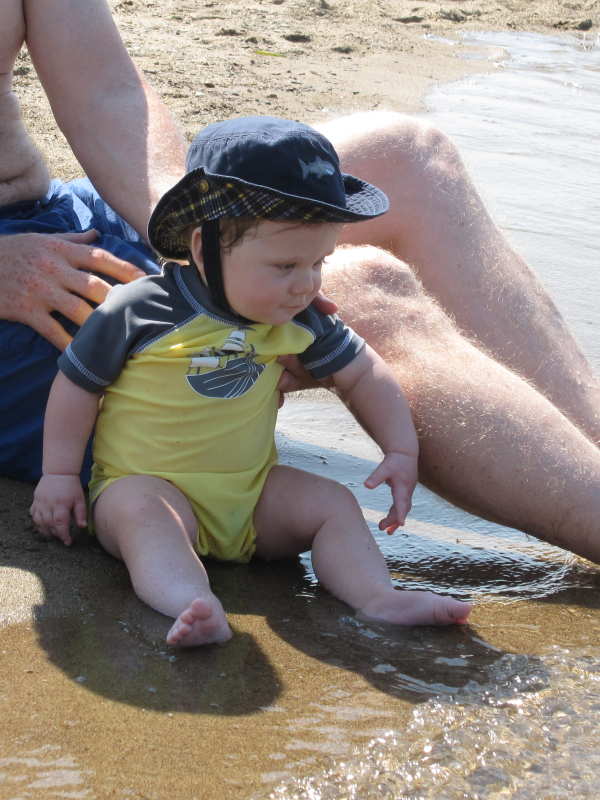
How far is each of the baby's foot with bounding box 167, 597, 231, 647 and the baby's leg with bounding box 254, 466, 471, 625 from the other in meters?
0.31

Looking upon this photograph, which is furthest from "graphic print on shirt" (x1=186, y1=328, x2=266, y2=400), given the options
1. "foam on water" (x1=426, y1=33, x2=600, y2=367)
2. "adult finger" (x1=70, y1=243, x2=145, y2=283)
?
"foam on water" (x1=426, y1=33, x2=600, y2=367)

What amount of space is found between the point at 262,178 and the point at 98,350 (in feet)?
1.47

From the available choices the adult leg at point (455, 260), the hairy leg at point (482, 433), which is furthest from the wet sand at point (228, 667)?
the adult leg at point (455, 260)

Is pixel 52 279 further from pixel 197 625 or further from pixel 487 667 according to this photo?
pixel 487 667

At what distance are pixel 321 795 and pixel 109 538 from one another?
0.78 m

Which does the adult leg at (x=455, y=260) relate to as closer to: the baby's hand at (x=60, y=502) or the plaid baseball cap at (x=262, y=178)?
the plaid baseball cap at (x=262, y=178)

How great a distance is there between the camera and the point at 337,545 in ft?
6.95

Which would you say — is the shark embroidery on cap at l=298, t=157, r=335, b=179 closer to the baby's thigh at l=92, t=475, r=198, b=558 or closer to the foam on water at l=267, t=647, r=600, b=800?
the baby's thigh at l=92, t=475, r=198, b=558

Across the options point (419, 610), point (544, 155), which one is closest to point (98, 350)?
point (419, 610)

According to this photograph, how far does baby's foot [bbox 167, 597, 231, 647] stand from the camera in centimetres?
180

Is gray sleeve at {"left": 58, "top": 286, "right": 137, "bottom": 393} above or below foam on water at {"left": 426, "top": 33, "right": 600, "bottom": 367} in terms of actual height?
above

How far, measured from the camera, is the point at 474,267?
8.82ft

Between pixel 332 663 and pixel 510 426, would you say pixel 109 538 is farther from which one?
pixel 510 426

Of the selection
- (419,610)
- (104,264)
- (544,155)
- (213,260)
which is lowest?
(544,155)
